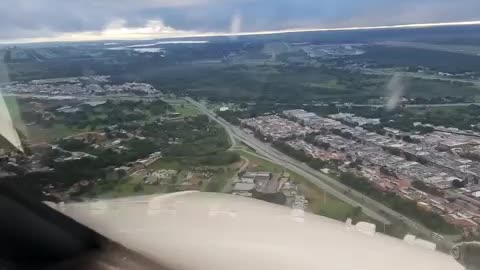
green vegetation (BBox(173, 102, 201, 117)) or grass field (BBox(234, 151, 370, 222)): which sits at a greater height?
green vegetation (BBox(173, 102, 201, 117))

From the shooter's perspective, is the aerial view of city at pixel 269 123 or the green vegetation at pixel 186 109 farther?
the green vegetation at pixel 186 109

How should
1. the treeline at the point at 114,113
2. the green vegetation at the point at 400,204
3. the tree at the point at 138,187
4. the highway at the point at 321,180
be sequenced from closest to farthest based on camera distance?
the green vegetation at the point at 400,204 → the highway at the point at 321,180 → the tree at the point at 138,187 → the treeline at the point at 114,113

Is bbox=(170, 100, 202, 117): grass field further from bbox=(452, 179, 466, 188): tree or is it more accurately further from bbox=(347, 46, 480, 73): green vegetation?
bbox=(452, 179, 466, 188): tree

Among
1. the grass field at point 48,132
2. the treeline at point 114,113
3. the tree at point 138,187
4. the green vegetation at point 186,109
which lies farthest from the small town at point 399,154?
the grass field at point 48,132

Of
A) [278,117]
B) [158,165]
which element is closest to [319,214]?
[278,117]

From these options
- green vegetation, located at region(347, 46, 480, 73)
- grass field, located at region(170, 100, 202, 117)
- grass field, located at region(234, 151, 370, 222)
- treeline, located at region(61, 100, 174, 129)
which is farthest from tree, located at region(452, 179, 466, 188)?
treeline, located at region(61, 100, 174, 129)

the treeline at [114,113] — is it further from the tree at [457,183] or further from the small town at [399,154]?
the tree at [457,183]

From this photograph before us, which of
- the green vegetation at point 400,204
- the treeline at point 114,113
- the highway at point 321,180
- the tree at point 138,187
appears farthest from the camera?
the treeline at point 114,113

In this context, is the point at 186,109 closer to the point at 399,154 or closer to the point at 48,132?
the point at 48,132
